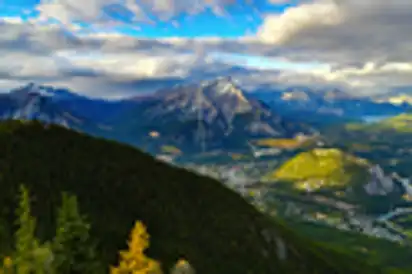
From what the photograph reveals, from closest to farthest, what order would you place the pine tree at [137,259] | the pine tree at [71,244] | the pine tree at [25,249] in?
the pine tree at [137,259] < the pine tree at [25,249] < the pine tree at [71,244]

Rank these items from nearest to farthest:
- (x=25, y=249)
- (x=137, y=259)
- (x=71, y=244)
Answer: (x=137, y=259)
(x=25, y=249)
(x=71, y=244)

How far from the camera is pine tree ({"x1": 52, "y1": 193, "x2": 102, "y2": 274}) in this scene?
74375 mm

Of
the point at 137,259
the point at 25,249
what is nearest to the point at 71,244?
the point at 25,249

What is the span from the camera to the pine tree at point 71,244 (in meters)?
74.4

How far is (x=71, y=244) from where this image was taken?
254 ft

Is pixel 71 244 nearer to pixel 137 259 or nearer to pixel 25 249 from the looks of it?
pixel 25 249

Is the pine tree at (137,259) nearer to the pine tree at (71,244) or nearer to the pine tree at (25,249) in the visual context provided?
the pine tree at (25,249)

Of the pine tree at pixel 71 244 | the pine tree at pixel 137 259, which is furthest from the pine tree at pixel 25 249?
the pine tree at pixel 137 259

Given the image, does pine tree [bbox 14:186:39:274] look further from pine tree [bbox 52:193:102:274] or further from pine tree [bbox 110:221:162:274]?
pine tree [bbox 110:221:162:274]

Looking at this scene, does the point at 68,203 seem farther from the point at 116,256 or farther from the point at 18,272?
the point at 116,256

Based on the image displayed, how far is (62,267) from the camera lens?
7444 centimetres

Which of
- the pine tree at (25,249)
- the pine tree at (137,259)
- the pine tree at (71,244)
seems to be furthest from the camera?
the pine tree at (71,244)

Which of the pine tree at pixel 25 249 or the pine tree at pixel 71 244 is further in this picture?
the pine tree at pixel 71 244

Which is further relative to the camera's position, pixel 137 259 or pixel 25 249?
pixel 25 249
